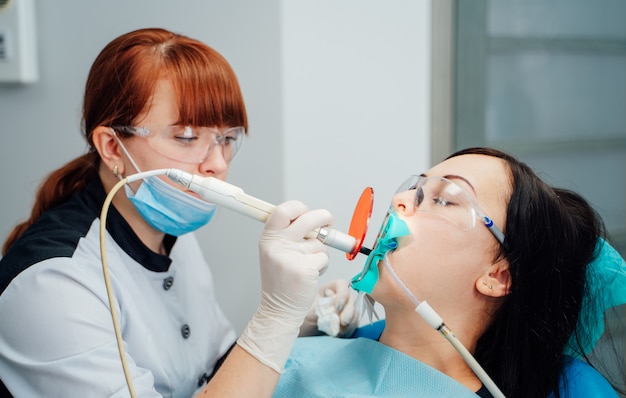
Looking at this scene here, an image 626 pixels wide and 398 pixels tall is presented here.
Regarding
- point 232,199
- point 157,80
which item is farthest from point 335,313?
point 157,80

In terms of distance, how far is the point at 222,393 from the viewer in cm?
123

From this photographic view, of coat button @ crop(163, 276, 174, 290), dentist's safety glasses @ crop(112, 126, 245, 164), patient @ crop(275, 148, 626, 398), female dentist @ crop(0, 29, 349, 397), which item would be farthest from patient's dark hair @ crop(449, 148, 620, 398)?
coat button @ crop(163, 276, 174, 290)

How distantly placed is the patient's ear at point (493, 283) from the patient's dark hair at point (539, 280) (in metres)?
0.02

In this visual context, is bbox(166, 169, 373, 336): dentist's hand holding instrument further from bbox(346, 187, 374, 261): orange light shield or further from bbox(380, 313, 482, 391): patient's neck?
bbox(380, 313, 482, 391): patient's neck

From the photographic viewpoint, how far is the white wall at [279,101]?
6.95 ft

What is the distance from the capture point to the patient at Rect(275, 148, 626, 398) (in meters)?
1.38

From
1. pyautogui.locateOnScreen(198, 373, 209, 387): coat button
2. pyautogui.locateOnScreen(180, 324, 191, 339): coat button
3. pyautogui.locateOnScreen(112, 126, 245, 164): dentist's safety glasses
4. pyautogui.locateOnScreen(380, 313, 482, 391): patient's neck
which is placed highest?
pyautogui.locateOnScreen(112, 126, 245, 164): dentist's safety glasses

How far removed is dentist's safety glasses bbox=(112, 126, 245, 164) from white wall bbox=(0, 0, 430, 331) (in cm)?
54

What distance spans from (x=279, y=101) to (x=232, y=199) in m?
0.86

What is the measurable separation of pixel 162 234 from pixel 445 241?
728mm

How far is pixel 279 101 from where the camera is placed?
6.89 feet

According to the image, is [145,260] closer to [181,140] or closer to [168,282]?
[168,282]

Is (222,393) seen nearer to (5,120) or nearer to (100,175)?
(100,175)

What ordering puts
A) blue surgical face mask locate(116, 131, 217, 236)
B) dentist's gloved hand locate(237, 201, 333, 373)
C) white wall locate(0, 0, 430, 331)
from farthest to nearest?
white wall locate(0, 0, 430, 331), blue surgical face mask locate(116, 131, 217, 236), dentist's gloved hand locate(237, 201, 333, 373)
